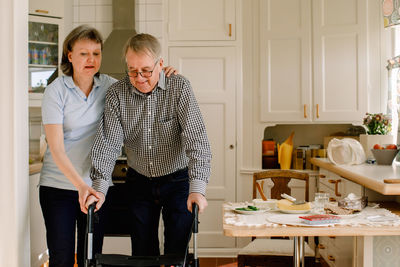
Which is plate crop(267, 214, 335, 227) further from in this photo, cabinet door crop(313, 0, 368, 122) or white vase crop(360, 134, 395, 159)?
cabinet door crop(313, 0, 368, 122)

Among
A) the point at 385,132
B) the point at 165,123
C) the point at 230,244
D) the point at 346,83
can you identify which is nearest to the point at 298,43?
the point at 346,83

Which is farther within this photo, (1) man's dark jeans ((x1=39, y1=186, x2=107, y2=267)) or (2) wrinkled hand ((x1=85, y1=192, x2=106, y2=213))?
(1) man's dark jeans ((x1=39, y1=186, x2=107, y2=267))

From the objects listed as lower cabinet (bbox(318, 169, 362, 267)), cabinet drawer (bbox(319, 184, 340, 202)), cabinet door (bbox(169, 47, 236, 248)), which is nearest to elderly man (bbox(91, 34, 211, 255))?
lower cabinet (bbox(318, 169, 362, 267))

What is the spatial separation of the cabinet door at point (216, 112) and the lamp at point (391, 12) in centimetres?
132

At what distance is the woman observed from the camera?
1.91m

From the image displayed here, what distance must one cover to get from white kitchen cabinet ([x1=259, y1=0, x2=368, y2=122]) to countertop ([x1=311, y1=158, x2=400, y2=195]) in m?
0.89

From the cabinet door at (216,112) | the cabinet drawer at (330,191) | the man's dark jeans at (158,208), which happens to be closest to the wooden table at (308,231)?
the man's dark jeans at (158,208)

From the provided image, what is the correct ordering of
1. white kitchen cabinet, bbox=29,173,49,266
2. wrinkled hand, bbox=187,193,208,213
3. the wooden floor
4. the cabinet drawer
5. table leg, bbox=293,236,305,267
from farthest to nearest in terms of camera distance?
the wooden floor → the cabinet drawer → white kitchen cabinet, bbox=29,173,49,266 → table leg, bbox=293,236,305,267 → wrinkled hand, bbox=187,193,208,213

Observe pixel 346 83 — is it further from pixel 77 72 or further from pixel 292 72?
pixel 77 72

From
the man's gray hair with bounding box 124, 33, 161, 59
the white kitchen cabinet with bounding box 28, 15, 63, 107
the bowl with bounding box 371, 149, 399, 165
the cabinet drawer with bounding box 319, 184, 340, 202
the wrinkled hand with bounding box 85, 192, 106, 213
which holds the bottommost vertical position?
the cabinet drawer with bounding box 319, 184, 340, 202

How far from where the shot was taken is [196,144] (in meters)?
1.80

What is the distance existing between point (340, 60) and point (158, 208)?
2.87 m

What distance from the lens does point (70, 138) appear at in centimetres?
199

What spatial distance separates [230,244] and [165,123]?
8.38 ft
